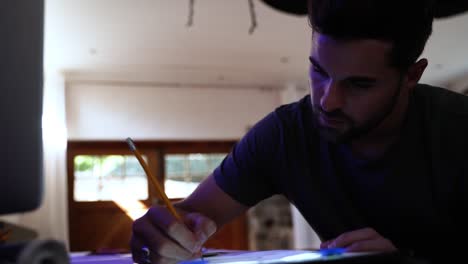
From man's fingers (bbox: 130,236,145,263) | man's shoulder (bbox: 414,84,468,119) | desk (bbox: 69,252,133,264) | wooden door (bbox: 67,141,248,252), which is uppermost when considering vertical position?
man's shoulder (bbox: 414,84,468,119)

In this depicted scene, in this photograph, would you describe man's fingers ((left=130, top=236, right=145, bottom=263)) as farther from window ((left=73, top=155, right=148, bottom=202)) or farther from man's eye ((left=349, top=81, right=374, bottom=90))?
window ((left=73, top=155, right=148, bottom=202))

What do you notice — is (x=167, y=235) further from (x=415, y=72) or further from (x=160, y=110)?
(x=160, y=110)

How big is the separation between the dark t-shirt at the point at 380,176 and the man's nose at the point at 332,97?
0.11 meters

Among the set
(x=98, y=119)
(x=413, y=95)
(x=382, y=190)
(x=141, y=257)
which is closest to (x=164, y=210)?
(x=141, y=257)

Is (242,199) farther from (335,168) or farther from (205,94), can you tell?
(205,94)

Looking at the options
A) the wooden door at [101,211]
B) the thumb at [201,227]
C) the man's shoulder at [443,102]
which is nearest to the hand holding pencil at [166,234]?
the thumb at [201,227]

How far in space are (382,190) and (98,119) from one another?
451 cm

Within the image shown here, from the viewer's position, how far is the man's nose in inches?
22.6

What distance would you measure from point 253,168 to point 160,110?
4406mm

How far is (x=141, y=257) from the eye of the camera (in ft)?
1.93

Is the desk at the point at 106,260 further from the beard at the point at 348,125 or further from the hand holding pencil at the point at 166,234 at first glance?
the beard at the point at 348,125

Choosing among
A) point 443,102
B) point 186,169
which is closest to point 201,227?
point 443,102

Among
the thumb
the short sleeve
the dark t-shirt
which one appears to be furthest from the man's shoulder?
the thumb

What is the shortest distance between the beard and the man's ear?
33 mm
